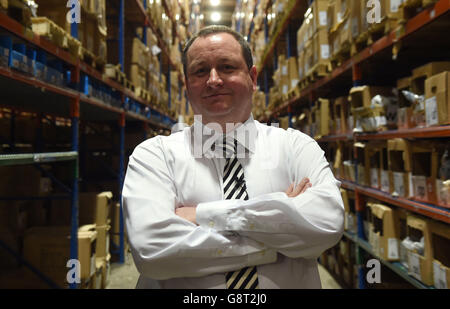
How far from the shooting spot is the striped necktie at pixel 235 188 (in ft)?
3.84

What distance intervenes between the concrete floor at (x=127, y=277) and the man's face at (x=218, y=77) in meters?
3.18

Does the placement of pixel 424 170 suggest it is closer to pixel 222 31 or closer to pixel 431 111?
pixel 431 111

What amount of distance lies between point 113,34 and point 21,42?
10.4 ft

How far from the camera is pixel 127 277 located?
13.8 feet

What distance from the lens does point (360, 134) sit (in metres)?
3.19

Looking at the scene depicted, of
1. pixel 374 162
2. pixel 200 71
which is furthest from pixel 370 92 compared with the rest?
pixel 200 71

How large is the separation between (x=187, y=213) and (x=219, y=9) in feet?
63.7

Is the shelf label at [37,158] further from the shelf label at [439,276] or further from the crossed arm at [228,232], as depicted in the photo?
the shelf label at [439,276]

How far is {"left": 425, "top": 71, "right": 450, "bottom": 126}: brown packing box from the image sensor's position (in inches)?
78.5

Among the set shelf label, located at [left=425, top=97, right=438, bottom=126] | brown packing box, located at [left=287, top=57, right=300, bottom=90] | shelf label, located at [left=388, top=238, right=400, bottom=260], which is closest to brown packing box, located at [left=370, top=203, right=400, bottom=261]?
shelf label, located at [left=388, top=238, right=400, bottom=260]

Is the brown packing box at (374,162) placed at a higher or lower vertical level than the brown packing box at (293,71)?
lower

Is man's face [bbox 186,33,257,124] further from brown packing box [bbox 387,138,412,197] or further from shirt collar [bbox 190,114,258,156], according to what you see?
brown packing box [bbox 387,138,412,197]

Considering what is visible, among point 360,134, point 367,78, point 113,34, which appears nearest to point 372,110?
point 360,134

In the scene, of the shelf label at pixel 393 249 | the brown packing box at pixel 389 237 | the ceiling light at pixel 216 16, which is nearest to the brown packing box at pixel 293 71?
the brown packing box at pixel 389 237
